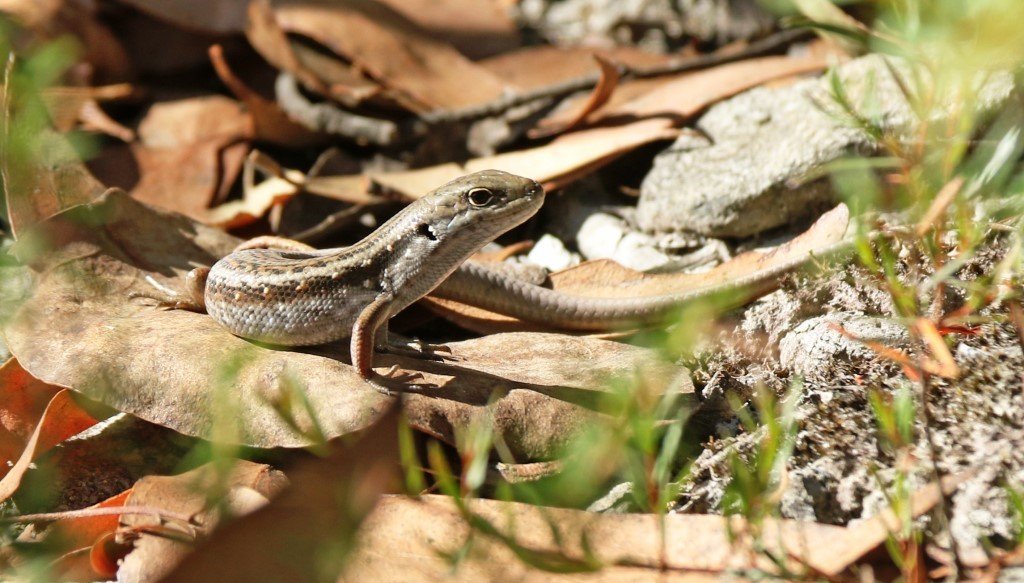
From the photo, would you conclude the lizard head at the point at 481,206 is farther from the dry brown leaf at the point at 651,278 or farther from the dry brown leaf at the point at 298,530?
the dry brown leaf at the point at 298,530

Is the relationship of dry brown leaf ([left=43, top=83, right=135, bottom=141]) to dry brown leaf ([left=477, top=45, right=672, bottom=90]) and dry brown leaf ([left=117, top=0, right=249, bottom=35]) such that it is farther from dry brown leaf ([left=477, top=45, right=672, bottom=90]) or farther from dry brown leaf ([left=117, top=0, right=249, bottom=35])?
dry brown leaf ([left=477, top=45, right=672, bottom=90])

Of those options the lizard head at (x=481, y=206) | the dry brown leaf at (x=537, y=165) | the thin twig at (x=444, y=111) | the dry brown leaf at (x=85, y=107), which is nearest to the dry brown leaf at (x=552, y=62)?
the thin twig at (x=444, y=111)

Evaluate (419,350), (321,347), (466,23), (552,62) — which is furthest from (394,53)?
(419,350)

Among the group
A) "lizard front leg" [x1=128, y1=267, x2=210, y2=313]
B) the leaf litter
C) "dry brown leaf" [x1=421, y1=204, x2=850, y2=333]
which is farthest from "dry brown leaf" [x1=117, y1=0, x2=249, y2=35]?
"dry brown leaf" [x1=421, y1=204, x2=850, y2=333]

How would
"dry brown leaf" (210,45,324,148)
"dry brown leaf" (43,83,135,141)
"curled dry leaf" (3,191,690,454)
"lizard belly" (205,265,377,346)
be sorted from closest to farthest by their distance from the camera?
"curled dry leaf" (3,191,690,454)
"lizard belly" (205,265,377,346)
"dry brown leaf" (210,45,324,148)
"dry brown leaf" (43,83,135,141)

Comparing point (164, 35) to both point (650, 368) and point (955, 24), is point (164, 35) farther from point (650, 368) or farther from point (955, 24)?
point (955, 24)

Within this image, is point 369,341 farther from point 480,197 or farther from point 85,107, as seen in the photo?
point 85,107

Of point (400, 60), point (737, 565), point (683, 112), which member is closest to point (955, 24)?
point (737, 565)

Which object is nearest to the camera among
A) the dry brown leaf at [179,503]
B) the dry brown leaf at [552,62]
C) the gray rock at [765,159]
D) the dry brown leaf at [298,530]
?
the dry brown leaf at [298,530]
